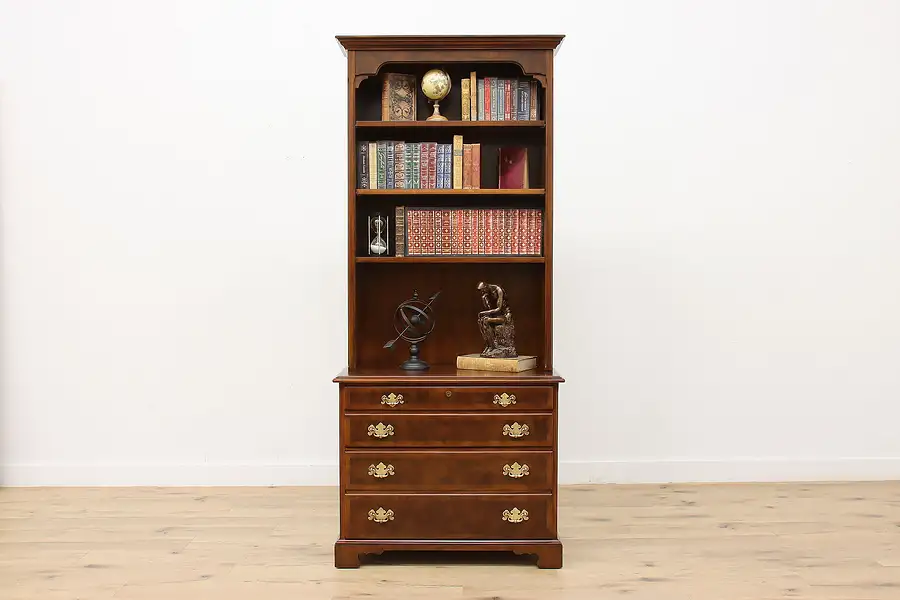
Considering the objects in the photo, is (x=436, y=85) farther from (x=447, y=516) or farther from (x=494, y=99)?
(x=447, y=516)

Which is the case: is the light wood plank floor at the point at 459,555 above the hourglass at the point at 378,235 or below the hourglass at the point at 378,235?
below

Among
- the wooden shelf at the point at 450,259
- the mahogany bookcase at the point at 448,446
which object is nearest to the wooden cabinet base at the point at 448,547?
the mahogany bookcase at the point at 448,446

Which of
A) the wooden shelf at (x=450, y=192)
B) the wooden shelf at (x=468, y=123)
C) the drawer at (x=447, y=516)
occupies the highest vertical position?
the wooden shelf at (x=468, y=123)

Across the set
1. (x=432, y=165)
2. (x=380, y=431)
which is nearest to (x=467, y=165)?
(x=432, y=165)

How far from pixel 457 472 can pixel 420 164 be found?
122 centimetres

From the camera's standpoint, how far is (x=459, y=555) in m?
3.11

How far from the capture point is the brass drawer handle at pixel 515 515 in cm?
299

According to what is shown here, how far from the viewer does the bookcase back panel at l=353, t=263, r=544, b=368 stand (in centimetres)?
354

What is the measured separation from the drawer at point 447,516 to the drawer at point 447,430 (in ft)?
0.64
